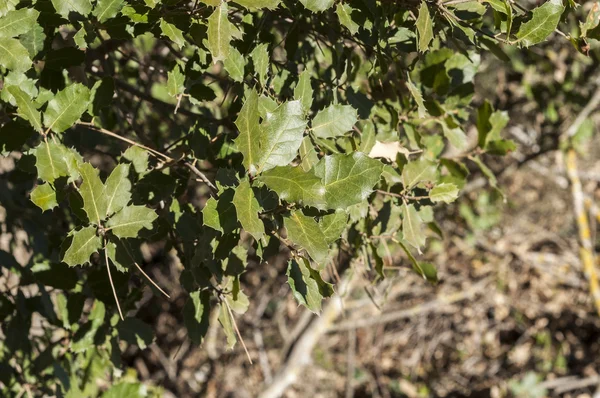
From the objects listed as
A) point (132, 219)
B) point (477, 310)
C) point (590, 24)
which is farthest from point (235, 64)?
point (477, 310)

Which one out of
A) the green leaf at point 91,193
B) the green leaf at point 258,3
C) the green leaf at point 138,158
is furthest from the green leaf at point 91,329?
the green leaf at point 258,3

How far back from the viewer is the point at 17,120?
127 centimetres

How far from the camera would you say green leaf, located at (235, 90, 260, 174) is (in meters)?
1.07

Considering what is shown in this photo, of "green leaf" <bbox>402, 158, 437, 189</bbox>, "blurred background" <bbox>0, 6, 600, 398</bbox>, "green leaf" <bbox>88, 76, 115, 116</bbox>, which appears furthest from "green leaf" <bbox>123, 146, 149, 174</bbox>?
"blurred background" <bbox>0, 6, 600, 398</bbox>

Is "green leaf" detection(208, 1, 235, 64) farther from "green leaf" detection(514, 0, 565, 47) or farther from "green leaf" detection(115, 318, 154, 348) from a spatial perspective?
"green leaf" detection(115, 318, 154, 348)

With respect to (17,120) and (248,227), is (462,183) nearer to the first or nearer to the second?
(248,227)

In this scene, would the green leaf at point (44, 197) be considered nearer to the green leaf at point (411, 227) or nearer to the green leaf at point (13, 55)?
the green leaf at point (13, 55)

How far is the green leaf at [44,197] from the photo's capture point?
1176mm

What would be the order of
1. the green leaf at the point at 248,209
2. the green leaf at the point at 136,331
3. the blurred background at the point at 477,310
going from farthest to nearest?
the blurred background at the point at 477,310
the green leaf at the point at 136,331
the green leaf at the point at 248,209

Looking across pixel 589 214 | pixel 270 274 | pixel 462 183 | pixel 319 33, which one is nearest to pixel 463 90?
pixel 462 183

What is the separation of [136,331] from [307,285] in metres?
0.65

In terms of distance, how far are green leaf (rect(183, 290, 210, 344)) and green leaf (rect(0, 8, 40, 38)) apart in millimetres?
640

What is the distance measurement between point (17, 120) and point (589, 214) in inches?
170

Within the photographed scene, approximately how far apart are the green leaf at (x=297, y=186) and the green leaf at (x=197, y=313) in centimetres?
48
